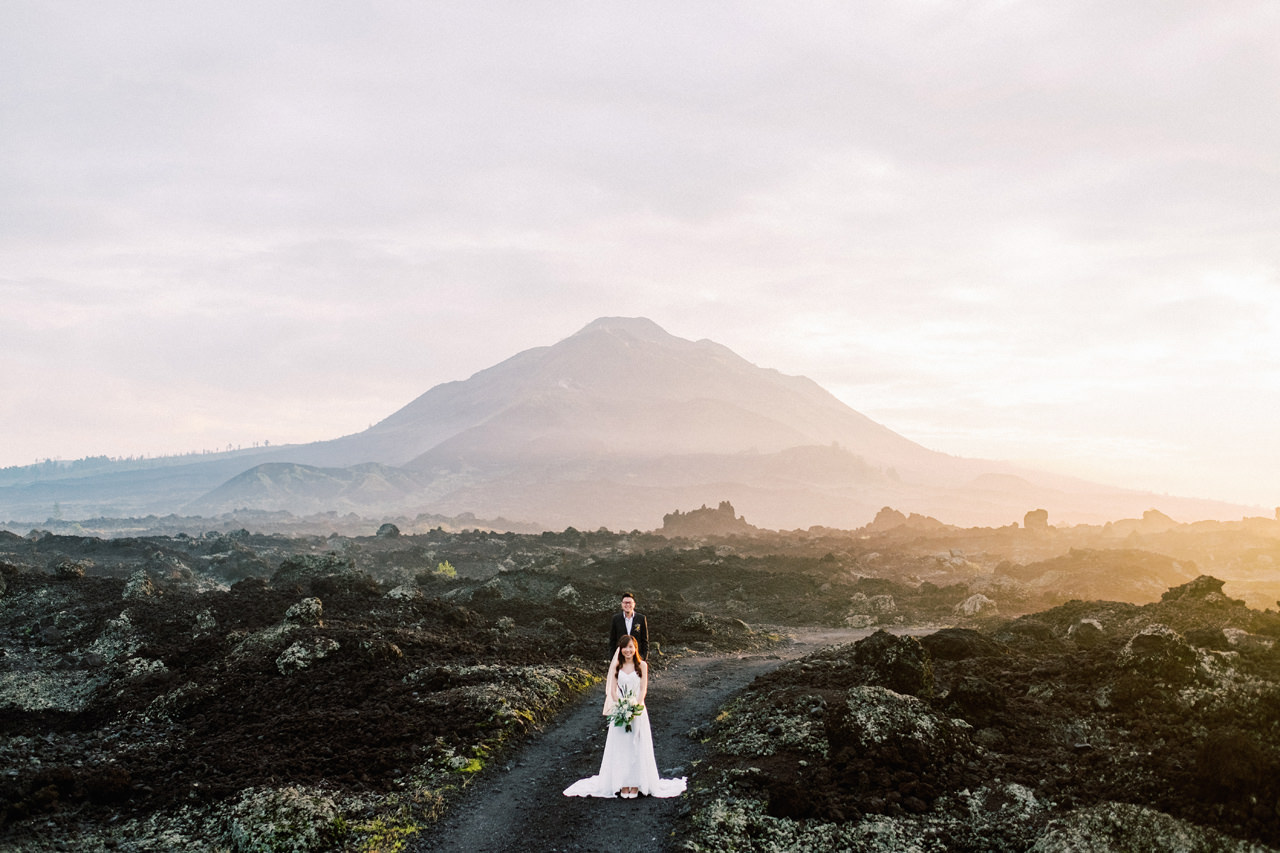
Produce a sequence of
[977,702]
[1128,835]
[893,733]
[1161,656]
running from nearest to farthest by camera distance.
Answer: [1128,835]
[893,733]
[1161,656]
[977,702]

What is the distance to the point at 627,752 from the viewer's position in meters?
12.9

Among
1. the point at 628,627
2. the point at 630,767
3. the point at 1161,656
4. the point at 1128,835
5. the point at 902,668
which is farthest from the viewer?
the point at 902,668

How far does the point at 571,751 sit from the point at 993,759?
879 centimetres

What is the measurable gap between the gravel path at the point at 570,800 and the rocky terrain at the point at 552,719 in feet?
1.45

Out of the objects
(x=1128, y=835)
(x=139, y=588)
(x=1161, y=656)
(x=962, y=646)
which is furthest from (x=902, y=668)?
(x=139, y=588)

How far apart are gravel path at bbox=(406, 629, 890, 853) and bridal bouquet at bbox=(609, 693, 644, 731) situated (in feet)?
4.64

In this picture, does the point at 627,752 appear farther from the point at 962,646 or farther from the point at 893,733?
the point at 962,646

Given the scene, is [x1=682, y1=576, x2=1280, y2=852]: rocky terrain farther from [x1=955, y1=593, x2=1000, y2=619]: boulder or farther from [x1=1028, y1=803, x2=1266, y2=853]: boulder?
[x1=955, y1=593, x2=1000, y2=619]: boulder

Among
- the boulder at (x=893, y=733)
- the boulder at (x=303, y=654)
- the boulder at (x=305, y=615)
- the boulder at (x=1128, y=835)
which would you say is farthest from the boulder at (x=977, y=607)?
the boulder at (x=305, y=615)

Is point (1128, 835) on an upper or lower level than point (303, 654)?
upper

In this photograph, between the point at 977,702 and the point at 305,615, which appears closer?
the point at 977,702

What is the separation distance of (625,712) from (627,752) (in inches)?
34.8

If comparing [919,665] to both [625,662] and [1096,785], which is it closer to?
[1096,785]

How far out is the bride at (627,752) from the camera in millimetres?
12805
